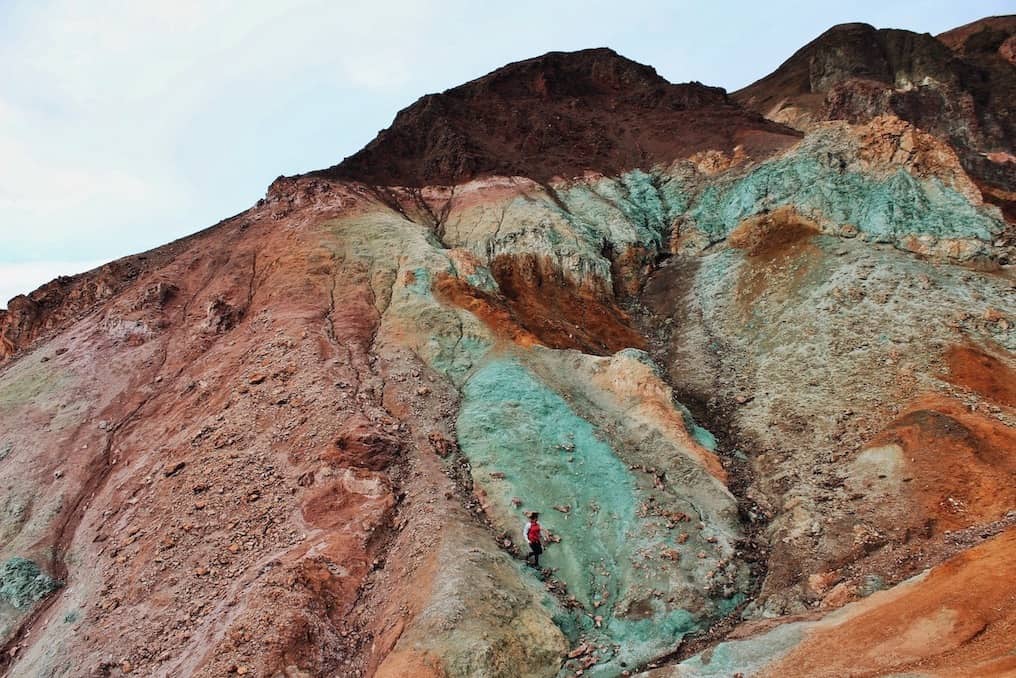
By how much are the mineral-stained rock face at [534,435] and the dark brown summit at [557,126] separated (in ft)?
13.4

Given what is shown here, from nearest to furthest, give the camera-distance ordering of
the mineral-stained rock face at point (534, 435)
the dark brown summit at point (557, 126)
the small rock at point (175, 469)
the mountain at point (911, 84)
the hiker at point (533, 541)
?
1. the mineral-stained rock face at point (534, 435)
2. the hiker at point (533, 541)
3. the small rock at point (175, 469)
4. the dark brown summit at point (557, 126)
5. the mountain at point (911, 84)

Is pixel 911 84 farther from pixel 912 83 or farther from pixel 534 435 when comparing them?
pixel 534 435

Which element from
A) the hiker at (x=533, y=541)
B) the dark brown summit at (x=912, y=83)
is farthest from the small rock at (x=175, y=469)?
the dark brown summit at (x=912, y=83)

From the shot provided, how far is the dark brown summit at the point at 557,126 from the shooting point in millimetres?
45156

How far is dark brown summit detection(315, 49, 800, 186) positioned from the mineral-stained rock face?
A: 161 inches

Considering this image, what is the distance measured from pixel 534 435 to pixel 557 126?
33744mm

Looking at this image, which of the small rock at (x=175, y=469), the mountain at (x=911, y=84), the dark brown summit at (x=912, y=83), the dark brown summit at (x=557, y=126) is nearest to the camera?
the small rock at (x=175, y=469)

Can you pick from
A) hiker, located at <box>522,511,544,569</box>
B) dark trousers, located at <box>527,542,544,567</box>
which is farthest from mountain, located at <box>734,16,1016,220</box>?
dark trousers, located at <box>527,542,544,567</box>

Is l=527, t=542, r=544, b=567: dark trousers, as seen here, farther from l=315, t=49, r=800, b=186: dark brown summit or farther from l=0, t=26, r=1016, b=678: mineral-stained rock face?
l=315, t=49, r=800, b=186: dark brown summit

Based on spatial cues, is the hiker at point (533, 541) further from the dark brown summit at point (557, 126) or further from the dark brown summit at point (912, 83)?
the dark brown summit at point (912, 83)

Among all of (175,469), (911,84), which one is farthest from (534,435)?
(911,84)

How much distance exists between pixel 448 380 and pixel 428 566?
9524 millimetres

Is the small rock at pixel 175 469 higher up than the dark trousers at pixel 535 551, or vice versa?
the small rock at pixel 175 469

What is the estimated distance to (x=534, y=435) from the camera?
75.1ft
